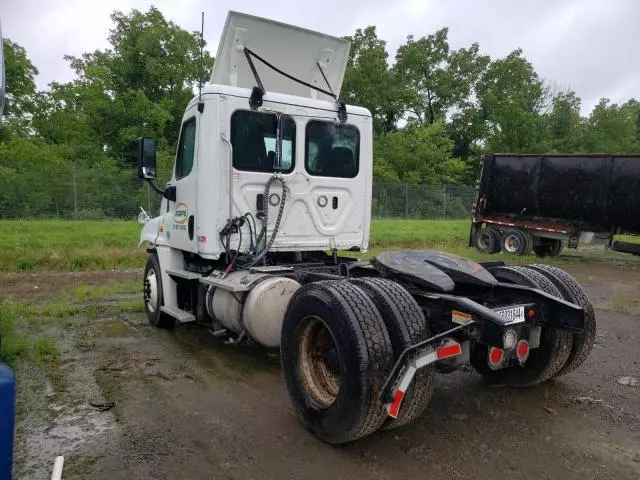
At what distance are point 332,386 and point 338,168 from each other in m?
3.00

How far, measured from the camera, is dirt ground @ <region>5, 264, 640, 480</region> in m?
3.39

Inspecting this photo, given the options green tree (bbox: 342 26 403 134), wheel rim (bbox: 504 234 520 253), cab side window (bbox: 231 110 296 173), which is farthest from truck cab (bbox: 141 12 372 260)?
green tree (bbox: 342 26 403 134)

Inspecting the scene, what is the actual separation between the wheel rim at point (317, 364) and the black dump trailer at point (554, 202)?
40.3ft

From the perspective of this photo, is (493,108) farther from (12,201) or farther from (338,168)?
(338,168)

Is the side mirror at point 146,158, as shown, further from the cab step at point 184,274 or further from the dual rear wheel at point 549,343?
the dual rear wheel at point 549,343

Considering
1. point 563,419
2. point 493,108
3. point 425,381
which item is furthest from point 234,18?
point 493,108

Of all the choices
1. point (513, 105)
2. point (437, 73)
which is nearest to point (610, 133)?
point (513, 105)

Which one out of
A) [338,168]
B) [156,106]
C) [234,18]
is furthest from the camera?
[156,106]

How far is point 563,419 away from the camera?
13.5ft

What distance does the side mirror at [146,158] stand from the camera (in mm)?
6059

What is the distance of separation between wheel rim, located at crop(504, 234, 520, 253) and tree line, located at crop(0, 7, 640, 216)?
11948mm

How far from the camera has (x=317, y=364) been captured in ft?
13.1

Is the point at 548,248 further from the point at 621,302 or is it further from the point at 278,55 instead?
the point at 278,55

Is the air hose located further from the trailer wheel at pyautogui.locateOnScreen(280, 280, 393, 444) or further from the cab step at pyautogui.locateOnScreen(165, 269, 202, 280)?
the trailer wheel at pyautogui.locateOnScreen(280, 280, 393, 444)
